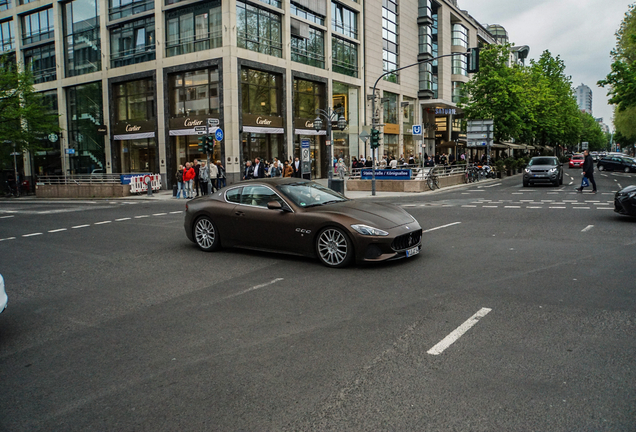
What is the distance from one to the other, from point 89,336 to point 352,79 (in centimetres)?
3984

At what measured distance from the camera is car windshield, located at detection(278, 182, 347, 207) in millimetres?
8808

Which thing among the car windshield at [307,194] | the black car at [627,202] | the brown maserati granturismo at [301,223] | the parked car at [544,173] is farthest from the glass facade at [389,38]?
the brown maserati granturismo at [301,223]

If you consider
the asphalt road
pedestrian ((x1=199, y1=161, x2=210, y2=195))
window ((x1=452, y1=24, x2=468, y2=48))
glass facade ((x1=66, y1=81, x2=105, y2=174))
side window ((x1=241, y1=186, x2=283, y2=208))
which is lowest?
the asphalt road

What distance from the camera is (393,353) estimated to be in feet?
14.8

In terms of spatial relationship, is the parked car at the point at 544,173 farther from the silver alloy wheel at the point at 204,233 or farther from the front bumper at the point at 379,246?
the silver alloy wheel at the point at 204,233

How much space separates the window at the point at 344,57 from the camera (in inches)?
1618

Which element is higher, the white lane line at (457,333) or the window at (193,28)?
the window at (193,28)

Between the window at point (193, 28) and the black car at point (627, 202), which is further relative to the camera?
the window at point (193, 28)

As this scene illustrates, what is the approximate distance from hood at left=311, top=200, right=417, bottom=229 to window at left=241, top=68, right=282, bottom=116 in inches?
1010

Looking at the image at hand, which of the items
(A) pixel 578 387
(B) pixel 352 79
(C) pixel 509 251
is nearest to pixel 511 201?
(C) pixel 509 251

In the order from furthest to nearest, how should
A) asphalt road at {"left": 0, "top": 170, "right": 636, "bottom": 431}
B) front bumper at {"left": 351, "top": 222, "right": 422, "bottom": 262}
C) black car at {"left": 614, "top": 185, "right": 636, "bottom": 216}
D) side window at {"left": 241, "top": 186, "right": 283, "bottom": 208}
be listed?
black car at {"left": 614, "top": 185, "right": 636, "bottom": 216}
side window at {"left": 241, "top": 186, "right": 283, "bottom": 208}
front bumper at {"left": 351, "top": 222, "right": 422, "bottom": 262}
asphalt road at {"left": 0, "top": 170, "right": 636, "bottom": 431}

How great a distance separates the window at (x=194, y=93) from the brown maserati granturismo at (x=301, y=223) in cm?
2435

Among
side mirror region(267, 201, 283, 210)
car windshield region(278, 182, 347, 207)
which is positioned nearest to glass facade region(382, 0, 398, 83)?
car windshield region(278, 182, 347, 207)

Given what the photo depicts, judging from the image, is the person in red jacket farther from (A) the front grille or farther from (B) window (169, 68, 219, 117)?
(A) the front grille
